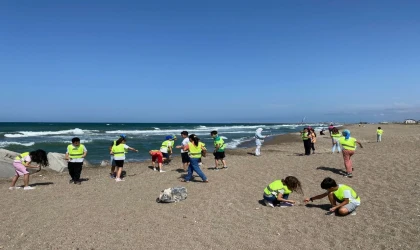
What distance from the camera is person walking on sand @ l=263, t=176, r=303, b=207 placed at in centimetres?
715

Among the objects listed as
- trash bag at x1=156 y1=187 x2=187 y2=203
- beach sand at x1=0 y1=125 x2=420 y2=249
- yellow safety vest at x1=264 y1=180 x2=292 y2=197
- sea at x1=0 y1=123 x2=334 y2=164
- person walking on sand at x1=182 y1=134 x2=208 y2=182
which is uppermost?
person walking on sand at x1=182 y1=134 x2=208 y2=182

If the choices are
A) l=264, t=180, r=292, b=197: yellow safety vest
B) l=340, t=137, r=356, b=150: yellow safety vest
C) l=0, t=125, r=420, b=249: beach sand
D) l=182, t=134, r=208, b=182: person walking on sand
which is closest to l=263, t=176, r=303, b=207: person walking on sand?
l=264, t=180, r=292, b=197: yellow safety vest

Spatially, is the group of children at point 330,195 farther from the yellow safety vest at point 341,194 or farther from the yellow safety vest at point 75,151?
the yellow safety vest at point 75,151

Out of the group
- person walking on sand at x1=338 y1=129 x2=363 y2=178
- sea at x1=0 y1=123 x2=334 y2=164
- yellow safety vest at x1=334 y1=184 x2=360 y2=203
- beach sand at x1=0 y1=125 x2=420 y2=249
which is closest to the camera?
beach sand at x1=0 y1=125 x2=420 y2=249

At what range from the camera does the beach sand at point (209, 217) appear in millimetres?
5348

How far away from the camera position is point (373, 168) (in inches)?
444

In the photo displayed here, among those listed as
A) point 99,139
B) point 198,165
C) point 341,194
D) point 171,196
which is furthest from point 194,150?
point 99,139

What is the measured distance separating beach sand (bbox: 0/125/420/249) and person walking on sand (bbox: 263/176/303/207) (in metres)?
0.22

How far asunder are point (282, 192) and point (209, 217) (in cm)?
194

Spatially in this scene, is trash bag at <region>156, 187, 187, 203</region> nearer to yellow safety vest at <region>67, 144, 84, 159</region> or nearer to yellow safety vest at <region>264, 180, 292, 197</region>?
yellow safety vest at <region>264, 180, 292, 197</region>

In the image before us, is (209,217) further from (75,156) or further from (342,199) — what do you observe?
(75,156)

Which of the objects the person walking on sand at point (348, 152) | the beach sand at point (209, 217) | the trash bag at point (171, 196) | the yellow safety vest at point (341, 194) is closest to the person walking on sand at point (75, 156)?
the beach sand at point (209, 217)

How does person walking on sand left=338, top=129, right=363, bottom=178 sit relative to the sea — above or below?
above

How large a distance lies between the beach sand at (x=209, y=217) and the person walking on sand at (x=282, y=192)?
0.22m
